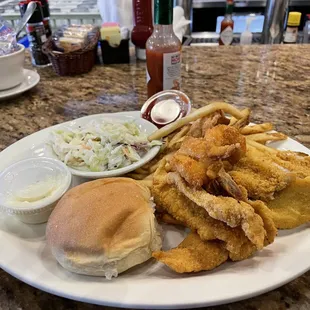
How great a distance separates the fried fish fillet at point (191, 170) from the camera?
2.88ft

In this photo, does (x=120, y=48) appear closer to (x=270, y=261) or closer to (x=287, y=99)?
(x=287, y=99)

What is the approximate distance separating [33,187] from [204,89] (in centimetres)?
122

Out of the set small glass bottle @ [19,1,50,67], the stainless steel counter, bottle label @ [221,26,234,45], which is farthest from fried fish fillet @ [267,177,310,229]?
the stainless steel counter

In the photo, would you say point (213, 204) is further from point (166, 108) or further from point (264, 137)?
point (166, 108)

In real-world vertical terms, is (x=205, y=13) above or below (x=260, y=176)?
below

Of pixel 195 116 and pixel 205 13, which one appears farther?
pixel 205 13

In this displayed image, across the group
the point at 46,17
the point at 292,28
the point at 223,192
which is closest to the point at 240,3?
the point at 292,28

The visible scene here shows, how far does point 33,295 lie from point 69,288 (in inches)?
4.7

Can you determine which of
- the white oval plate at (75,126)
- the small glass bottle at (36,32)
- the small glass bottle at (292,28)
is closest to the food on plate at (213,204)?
the white oval plate at (75,126)

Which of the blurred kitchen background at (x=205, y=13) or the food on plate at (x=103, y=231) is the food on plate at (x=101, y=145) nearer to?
Answer: the food on plate at (x=103, y=231)

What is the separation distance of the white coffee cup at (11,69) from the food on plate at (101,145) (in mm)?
691

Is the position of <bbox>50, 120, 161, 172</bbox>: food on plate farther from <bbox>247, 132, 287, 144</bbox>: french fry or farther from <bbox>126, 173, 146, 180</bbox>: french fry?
<bbox>247, 132, 287, 144</bbox>: french fry

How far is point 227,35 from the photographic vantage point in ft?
9.80

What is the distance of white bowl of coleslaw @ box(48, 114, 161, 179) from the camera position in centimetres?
114
